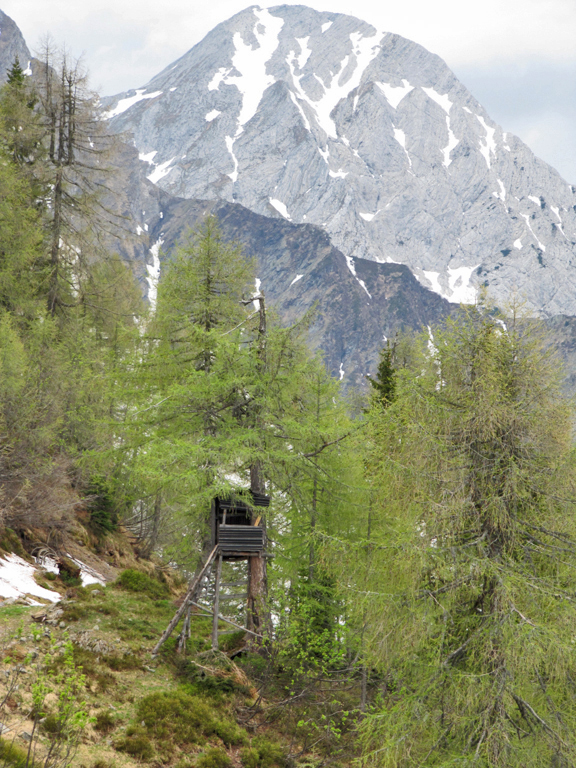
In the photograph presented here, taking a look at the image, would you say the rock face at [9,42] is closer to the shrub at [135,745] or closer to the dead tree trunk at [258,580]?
the dead tree trunk at [258,580]

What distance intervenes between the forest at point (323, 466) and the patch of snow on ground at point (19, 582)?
1292 millimetres

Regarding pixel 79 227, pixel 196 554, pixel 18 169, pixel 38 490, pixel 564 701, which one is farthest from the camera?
pixel 79 227

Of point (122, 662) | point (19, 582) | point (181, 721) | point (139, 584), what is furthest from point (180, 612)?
point (139, 584)

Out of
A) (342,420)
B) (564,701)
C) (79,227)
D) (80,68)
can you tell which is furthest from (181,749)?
(80,68)

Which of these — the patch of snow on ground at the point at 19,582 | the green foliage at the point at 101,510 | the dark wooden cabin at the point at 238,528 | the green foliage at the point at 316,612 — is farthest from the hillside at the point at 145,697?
the green foliage at the point at 101,510

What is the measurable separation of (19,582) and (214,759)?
6.80 metres

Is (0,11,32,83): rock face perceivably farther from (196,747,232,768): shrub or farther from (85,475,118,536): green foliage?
(196,747,232,768): shrub

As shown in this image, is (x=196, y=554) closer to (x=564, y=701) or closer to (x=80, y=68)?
(x=564, y=701)

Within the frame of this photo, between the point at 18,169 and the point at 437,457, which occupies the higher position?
the point at 18,169

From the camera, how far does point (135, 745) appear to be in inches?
314

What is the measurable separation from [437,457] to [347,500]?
19.0ft

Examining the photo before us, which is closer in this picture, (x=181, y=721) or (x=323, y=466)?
(x=181, y=721)

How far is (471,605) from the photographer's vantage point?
795 cm

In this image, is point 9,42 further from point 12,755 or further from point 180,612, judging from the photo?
point 12,755
